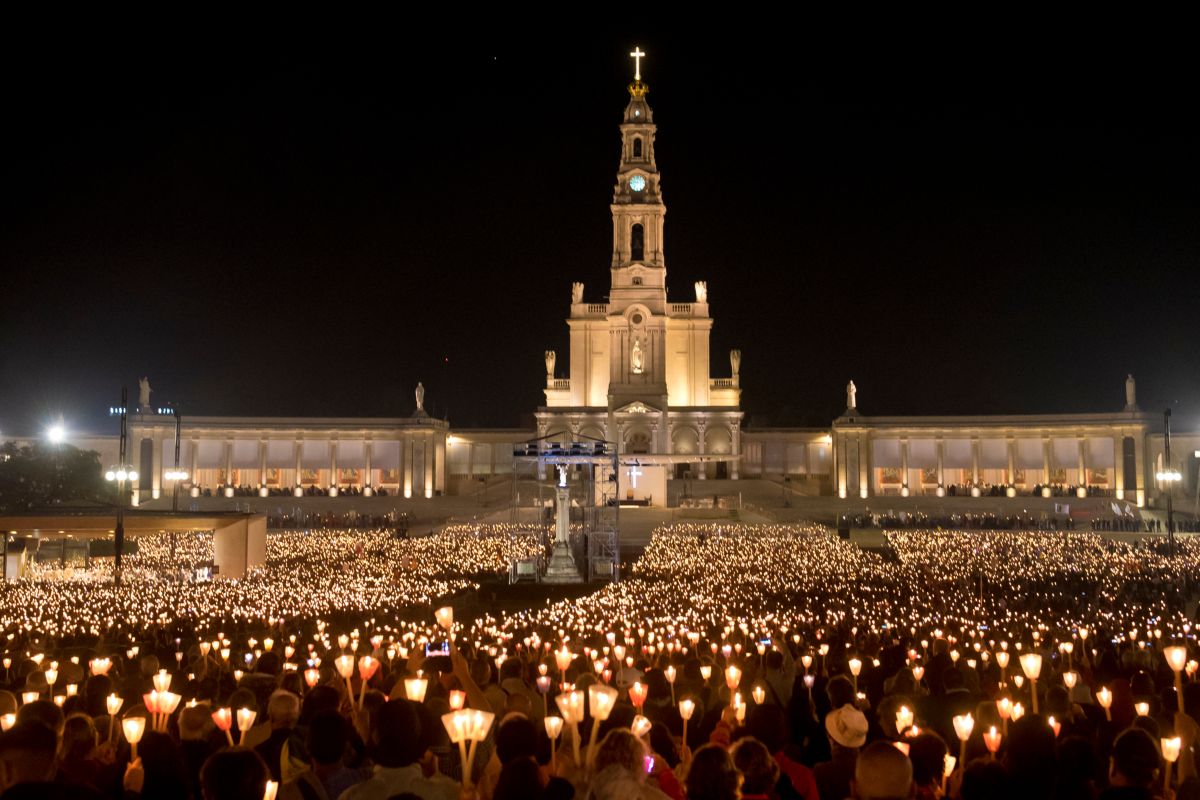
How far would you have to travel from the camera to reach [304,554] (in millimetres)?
45812

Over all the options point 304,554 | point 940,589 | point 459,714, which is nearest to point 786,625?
point 940,589

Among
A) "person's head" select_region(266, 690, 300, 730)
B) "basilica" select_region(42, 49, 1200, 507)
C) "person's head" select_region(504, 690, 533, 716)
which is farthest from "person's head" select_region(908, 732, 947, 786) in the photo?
"basilica" select_region(42, 49, 1200, 507)

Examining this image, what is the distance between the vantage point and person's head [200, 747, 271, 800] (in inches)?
231

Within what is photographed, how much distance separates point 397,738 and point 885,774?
8.32 ft

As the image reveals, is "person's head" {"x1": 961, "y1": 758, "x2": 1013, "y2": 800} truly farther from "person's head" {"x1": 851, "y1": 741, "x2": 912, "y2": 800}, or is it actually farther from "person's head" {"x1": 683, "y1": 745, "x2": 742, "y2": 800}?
"person's head" {"x1": 683, "y1": 745, "x2": 742, "y2": 800}

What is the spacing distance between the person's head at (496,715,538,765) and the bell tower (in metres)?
75.9

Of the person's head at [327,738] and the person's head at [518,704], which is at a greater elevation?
the person's head at [327,738]

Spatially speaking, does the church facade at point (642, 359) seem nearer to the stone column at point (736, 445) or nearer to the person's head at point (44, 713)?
the stone column at point (736, 445)

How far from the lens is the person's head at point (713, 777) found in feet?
20.1

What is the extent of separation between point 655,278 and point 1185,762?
245 feet

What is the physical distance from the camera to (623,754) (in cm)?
618

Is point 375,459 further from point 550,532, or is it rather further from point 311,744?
point 311,744

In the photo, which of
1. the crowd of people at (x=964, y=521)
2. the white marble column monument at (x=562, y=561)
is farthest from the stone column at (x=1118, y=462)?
the white marble column monument at (x=562, y=561)

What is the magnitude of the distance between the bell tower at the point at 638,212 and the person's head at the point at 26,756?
3009 inches
